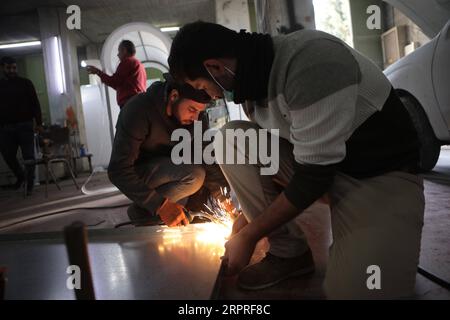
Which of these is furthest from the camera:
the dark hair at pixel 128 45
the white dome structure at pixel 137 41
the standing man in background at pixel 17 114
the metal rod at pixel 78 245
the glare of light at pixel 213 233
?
the white dome structure at pixel 137 41

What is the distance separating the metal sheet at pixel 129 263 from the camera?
1.21m

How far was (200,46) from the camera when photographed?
3.36ft

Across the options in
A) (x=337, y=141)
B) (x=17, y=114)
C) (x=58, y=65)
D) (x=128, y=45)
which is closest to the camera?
(x=337, y=141)

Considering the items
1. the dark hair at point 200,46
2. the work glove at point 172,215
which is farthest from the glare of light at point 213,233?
the dark hair at point 200,46

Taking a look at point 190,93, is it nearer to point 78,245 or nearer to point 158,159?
point 158,159

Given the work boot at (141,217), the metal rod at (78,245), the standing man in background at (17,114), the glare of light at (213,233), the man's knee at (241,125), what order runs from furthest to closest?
1. the standing man in background at (17,114)
2. the work boot at (141,217)
3. the glare of light at (213,233)
4. the man's knee at (241,125)
5. the metal rod at (78,245)

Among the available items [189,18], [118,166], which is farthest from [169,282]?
[189,18]

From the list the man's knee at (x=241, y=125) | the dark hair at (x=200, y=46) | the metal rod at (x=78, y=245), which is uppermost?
the dark hair at (x=200, y=46)

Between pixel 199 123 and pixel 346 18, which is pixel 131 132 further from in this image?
pixel 346 18

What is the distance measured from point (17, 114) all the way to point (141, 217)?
3546 millimetres

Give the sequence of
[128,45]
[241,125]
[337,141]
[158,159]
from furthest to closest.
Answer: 1. [128,45]
2. [158,159]
3. [241,125]
4. [337,141]

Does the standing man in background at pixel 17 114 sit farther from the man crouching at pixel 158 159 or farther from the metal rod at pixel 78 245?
the metal rod at pixel 78 245

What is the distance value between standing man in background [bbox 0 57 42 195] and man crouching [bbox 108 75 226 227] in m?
3.25

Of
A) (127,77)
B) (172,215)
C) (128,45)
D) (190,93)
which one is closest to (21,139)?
(127,77)
